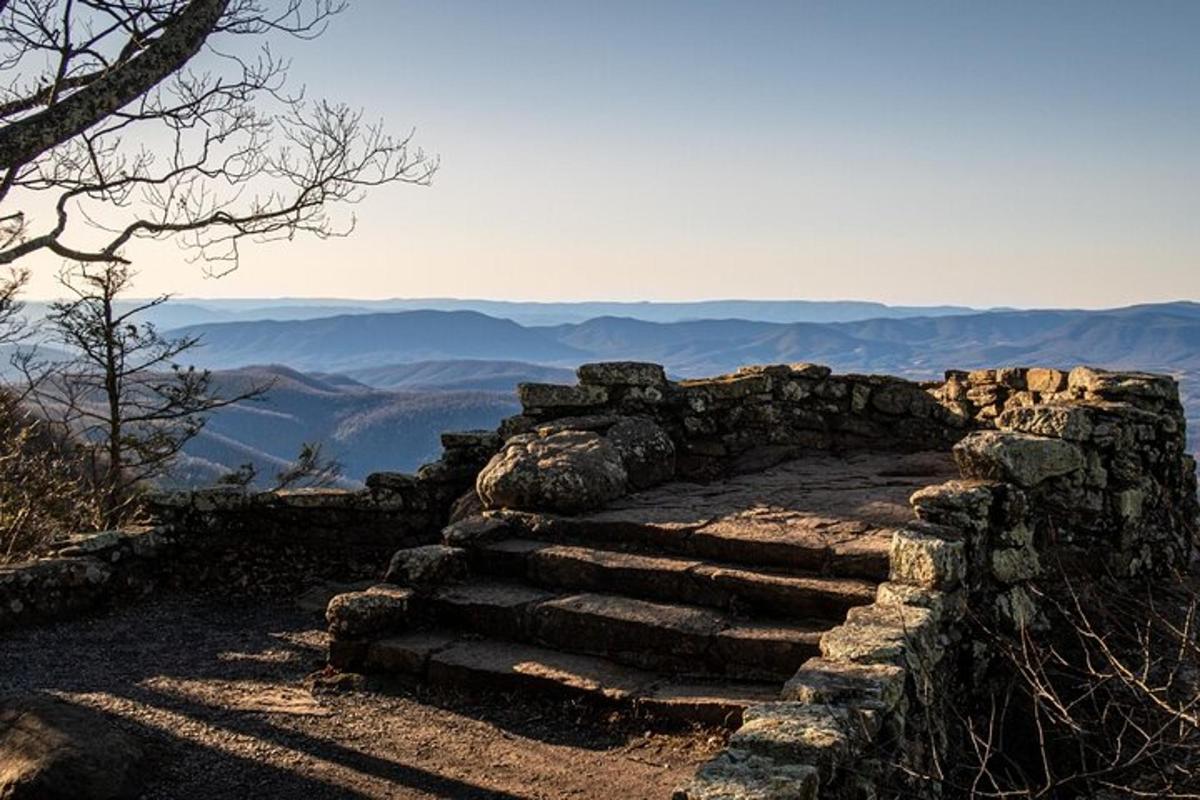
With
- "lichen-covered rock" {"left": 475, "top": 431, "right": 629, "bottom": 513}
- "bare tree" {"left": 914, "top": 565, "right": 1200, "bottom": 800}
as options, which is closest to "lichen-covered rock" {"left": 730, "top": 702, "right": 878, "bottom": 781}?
"bare tree" {"left": 914, "top": 565, "right": 1200, "bottom": 800}

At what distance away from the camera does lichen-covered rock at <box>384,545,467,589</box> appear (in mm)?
7609

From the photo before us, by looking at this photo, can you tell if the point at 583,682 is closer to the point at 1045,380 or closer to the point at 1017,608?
the point at 1017,608

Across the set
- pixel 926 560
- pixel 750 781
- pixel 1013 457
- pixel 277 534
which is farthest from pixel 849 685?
pixel 277 534

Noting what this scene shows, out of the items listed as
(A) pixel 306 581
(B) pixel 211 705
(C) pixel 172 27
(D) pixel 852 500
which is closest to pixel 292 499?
(A) pixel 306 581

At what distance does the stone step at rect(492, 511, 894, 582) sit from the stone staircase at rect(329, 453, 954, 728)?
0.04ft

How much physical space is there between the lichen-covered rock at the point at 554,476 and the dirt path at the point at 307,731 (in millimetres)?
2042

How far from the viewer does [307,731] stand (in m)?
6.09

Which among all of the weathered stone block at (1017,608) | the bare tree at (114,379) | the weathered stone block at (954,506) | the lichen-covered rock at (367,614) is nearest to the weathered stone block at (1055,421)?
the weathered stone block at (954,506)

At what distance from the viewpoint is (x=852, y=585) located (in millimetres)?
6559

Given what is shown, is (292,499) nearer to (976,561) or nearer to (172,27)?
(172,27)

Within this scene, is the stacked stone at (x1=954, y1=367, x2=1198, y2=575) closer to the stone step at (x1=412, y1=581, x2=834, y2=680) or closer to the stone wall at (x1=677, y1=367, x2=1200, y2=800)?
the stone wall at (x1=677, y1=367, x2=1200, y2=800)

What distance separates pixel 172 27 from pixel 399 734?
4822mm

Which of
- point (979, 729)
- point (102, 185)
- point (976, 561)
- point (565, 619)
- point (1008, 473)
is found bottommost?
point (979, 729)

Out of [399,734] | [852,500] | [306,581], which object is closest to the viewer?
[399,734]
